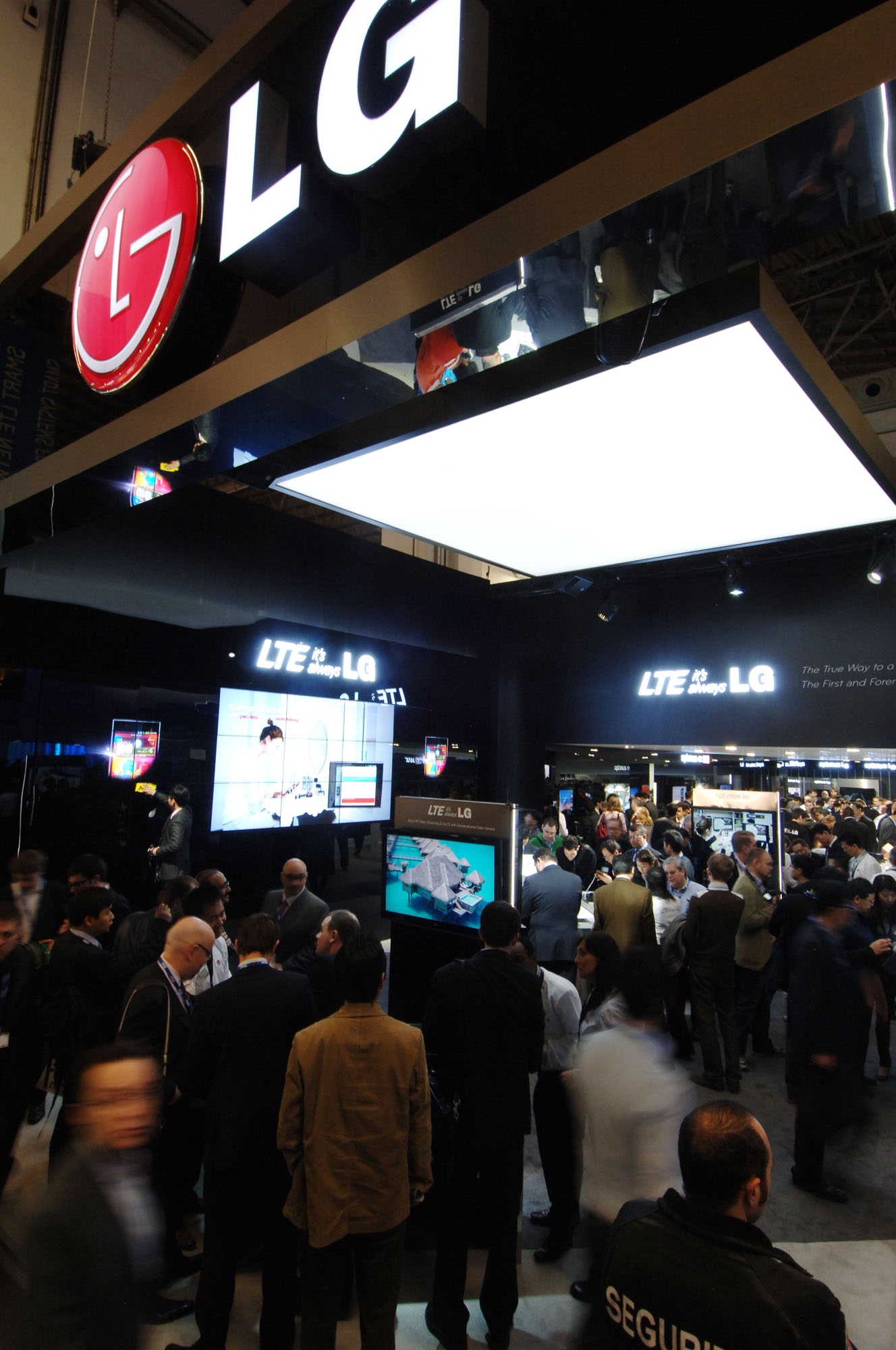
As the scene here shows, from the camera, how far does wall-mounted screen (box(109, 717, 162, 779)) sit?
564 cm

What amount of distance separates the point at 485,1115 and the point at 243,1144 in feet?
2.66

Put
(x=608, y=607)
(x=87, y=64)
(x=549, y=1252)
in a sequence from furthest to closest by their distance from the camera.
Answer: (x=608, y=607) < (x=87, y=64) < (x=549, y=1252)

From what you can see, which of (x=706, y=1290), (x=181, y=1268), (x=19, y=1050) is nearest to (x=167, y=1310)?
(x=181, y=1268)

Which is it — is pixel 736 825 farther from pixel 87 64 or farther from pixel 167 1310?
pixel 87 64

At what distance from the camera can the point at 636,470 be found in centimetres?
347

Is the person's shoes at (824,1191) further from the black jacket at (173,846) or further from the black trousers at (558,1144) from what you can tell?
the black jacket at (173,846)

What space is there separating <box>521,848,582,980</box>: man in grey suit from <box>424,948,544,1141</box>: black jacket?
2.54 metres

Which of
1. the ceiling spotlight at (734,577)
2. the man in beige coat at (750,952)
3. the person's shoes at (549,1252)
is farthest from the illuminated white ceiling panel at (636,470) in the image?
the person's shoes at (549,1252)

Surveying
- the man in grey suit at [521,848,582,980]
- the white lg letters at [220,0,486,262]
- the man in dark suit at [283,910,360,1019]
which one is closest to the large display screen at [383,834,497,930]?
the man in grey suit at [521,848,582,980]

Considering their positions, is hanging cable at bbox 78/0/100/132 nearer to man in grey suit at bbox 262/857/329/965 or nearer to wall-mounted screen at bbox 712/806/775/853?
man in grey suit at bbox 262/857/329/965

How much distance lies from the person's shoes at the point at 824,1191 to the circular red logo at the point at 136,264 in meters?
4.58

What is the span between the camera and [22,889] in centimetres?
455

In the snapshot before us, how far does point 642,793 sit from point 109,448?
41.8ft

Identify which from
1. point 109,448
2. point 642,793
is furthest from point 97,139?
point 642,793
